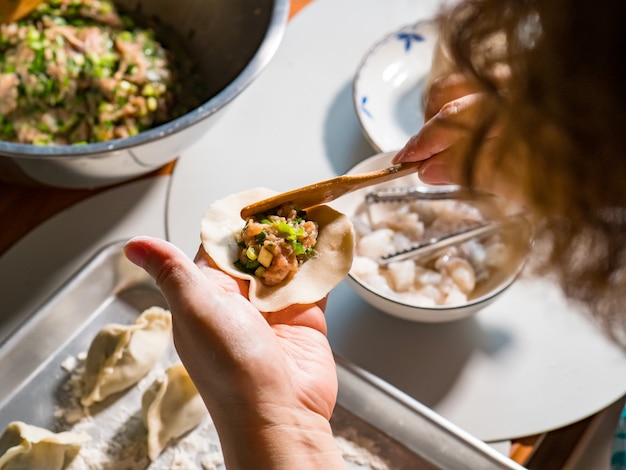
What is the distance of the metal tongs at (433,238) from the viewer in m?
0.90

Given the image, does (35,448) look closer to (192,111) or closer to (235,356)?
(235,356)

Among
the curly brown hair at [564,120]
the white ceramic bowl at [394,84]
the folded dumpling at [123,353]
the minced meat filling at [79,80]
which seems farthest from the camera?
the white ceramic bowl at [394,84]

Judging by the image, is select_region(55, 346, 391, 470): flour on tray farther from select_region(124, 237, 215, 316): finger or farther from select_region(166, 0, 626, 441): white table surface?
select_region(124, 237, 215, 316): finger

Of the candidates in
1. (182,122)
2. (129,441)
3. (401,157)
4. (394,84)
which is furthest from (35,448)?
(394,84)

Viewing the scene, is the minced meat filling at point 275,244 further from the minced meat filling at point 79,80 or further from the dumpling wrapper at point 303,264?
the minced meat filling at point 79,80

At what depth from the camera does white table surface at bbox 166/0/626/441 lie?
87 cm

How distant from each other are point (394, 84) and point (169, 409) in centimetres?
62

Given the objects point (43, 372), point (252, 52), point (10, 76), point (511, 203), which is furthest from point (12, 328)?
point (511, 203)

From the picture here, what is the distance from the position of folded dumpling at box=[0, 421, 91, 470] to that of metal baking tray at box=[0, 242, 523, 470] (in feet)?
0.07

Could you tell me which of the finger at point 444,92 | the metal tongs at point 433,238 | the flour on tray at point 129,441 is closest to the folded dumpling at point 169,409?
the flour on tray at point 129,441

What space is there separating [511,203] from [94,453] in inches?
21.0

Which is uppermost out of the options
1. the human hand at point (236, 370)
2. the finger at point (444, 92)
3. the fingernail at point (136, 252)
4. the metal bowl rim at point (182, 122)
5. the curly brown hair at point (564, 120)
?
the curly brown hair at point (564, 120)

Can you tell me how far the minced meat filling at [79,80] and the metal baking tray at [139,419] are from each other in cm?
22

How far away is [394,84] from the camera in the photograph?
3.71ft
